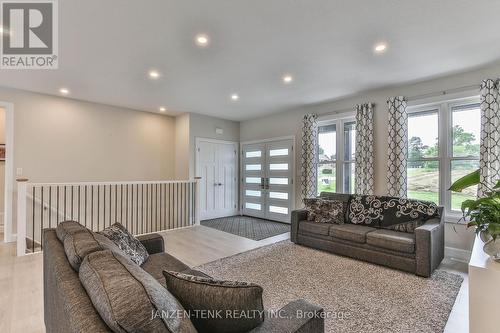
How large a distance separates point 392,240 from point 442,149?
1809mm

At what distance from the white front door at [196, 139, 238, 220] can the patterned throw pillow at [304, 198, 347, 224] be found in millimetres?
3015

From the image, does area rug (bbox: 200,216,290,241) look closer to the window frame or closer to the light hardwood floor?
the light hardwood floor

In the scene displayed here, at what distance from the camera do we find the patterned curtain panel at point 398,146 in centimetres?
411

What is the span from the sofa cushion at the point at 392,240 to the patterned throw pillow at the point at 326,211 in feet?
2.08

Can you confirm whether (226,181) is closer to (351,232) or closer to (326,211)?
(326,211)

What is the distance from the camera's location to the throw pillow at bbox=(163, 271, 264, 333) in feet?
3.37

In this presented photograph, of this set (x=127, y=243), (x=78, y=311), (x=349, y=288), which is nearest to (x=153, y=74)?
(x=127, y=243)

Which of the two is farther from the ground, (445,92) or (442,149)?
(445,92)

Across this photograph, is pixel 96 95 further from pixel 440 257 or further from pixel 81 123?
pixel 440 257

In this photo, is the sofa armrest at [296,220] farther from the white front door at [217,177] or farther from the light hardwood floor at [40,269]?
the white front door at [217,177]

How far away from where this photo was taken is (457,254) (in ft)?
11.9

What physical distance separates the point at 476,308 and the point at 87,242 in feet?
7.68

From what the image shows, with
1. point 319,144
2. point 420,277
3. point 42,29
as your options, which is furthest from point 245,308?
point 319,144

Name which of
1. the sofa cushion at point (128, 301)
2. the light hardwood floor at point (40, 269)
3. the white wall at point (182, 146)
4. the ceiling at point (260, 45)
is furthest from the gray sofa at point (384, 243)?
the white wall at point (182, 146)
